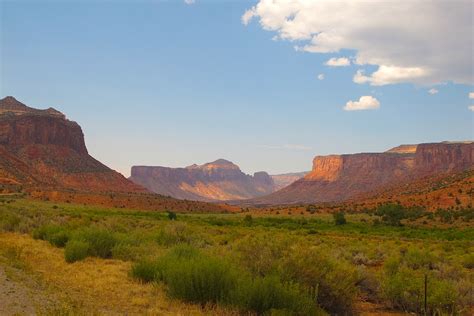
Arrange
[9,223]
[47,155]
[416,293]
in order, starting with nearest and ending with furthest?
[416,293] < [9,223] < [47,155]

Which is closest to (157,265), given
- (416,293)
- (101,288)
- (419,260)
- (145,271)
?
(145,271)

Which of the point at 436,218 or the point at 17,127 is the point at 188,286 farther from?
the point at 17,127

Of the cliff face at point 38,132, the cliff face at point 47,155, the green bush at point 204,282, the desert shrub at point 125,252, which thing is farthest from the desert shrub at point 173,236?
the cliff face at point 38,132

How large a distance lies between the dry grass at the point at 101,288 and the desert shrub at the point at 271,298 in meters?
0.43

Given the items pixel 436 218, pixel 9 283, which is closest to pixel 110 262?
pixel 9 283

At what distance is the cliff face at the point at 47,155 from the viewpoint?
109000 mm

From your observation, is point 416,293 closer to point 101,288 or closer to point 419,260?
point 419,260

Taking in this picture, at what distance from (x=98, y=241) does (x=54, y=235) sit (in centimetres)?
335

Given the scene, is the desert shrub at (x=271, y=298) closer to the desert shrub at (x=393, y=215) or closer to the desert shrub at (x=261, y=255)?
the desert shrub at (x=261, y=255)

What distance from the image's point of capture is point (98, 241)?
15.6 meters

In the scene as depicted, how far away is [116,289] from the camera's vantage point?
423 inches

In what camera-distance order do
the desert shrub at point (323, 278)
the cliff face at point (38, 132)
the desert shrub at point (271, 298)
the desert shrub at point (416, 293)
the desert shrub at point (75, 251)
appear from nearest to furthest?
the desert shrub at point (271, 298)
the desert shrub at point (323, 278)
the desert shrub at point (416, 293)
the desert shrub at point (75, 251)
the cliff face at point (38, 132)

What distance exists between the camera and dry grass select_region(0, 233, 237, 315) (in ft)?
28.1

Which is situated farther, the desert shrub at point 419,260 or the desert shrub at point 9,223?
the desert shrub at point 9,223
